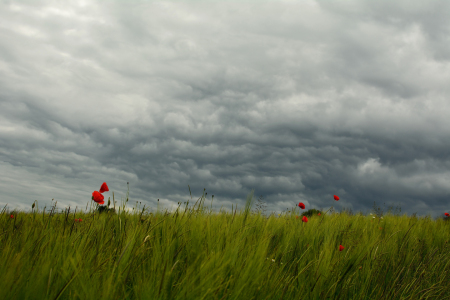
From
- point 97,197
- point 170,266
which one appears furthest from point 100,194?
point 170,266

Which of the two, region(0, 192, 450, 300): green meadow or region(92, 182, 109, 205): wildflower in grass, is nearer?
region(0, 192, 450, 300): green meadow

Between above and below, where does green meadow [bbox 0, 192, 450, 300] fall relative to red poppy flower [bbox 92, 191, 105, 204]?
below

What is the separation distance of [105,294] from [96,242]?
1470mm

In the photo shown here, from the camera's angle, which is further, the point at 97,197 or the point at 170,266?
the point at 97,197

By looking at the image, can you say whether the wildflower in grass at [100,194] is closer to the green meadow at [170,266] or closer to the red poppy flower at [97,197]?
the red poppy flower at [97,197]

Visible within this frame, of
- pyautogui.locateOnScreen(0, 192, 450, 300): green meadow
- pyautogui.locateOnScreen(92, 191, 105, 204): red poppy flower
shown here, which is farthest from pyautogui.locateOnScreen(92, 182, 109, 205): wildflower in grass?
pyautogui.locateOnScreen(0, 192, 450, 300): green meadow

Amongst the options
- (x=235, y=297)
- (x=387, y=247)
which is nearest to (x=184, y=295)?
(x=235, y=297)

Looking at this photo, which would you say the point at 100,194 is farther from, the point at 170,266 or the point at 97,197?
the point at 170,266

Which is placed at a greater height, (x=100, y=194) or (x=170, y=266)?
(x=100, y=194)

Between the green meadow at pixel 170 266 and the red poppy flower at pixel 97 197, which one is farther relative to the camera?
the red poppy flower at pixel 97 197

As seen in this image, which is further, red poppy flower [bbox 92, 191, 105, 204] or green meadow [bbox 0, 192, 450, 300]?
red poppy flower [bbox 92, 191, 105, 204]

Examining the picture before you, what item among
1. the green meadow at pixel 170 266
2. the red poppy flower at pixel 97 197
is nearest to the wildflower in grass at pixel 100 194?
the red poppy flower at pixel 97 197

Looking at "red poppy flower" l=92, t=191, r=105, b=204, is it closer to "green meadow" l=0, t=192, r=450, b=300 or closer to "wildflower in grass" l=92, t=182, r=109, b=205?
"wildflower in grass" l=92, t=182, r=109, b=205

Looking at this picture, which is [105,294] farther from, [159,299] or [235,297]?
[235,297]
